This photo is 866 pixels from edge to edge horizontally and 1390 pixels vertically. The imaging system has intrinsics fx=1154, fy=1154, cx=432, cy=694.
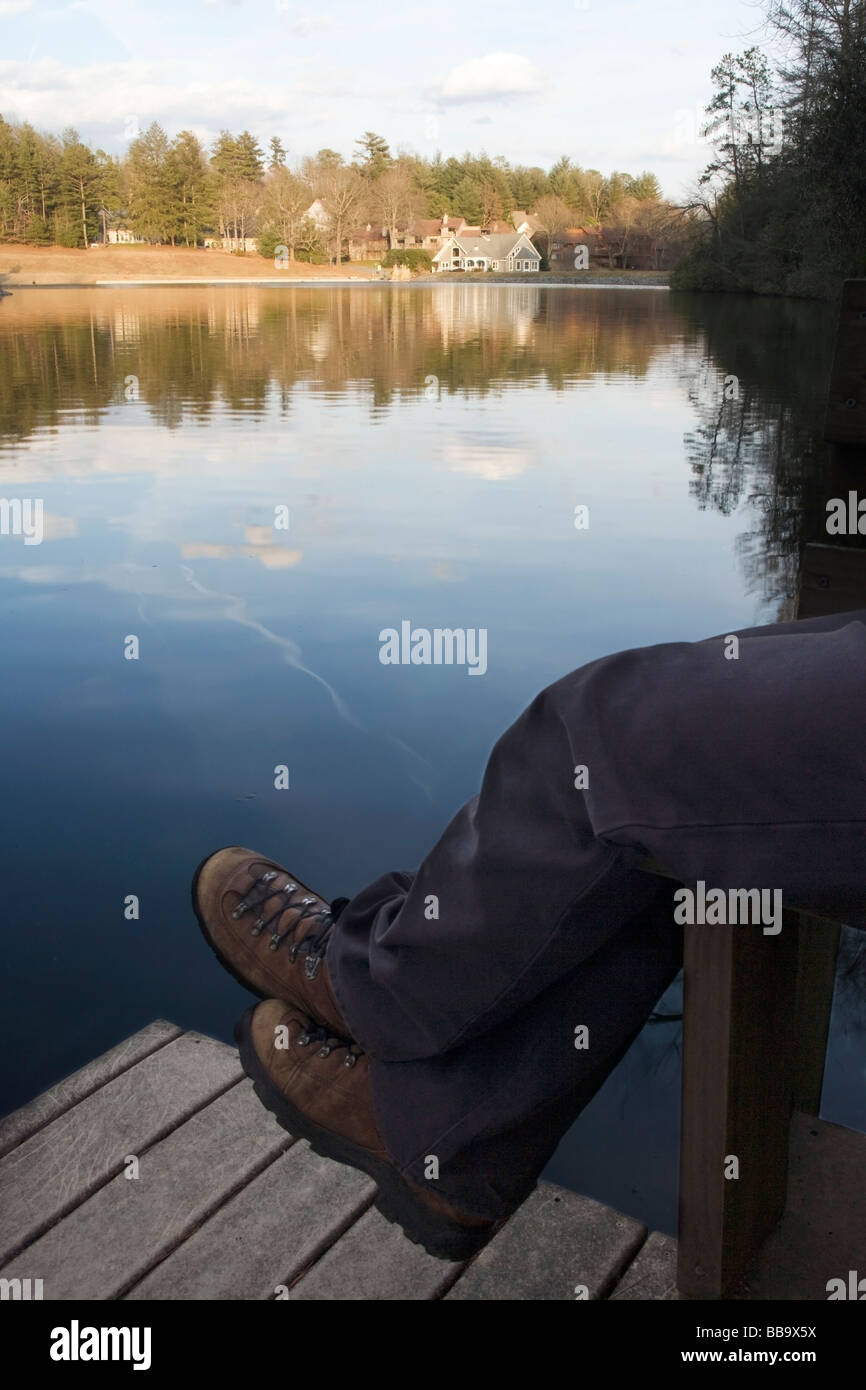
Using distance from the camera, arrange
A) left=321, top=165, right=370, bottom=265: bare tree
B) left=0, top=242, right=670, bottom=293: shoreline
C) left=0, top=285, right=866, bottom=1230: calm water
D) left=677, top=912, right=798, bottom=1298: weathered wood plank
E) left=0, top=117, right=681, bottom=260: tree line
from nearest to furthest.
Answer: left=677, top=912, right=798, bottom=1298: weathered wood plank → left=0, top=285, right=866, bottom=1230: calm water → left=0, top=242, right=670, bottom=293: shoreline → left=0, top=117, right=681, bottom=260: tree line → left=321, top=165, right=370, bottom=265: bare tree

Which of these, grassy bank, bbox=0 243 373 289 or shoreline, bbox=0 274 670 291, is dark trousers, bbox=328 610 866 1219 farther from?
grassy bank, bbox=0 243 373 289

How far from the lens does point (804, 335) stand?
58.2 ft

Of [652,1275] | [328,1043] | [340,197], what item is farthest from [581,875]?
[340,197]

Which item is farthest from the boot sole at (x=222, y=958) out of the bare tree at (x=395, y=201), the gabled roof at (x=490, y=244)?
the gabled roof at (x=490, y=244)

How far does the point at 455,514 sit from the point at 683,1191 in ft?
16.9

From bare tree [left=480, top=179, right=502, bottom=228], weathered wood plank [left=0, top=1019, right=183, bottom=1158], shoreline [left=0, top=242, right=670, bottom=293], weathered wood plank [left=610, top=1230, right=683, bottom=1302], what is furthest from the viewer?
bare tree [left=480, top=179, right=502, bottom=228]

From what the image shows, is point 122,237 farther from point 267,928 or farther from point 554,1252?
point 554,1252

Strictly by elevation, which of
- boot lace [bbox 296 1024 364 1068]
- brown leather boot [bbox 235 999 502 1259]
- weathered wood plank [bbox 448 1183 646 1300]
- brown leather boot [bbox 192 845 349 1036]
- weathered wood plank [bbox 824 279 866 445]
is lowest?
weathered wood plank [bbox 448 1183 646 1300]

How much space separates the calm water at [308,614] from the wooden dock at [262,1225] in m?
0.49

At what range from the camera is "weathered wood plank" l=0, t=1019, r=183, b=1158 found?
150 centimetres

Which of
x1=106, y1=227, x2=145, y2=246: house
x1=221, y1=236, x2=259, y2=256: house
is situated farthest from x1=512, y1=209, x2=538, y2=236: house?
x1=106, y1=227, x2=145, y2=246: house

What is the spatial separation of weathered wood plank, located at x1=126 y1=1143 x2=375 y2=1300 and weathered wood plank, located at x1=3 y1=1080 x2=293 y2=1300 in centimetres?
2

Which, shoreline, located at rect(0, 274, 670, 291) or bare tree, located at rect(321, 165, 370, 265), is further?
bare tree, located at rect(321, 165, 370, 265)
